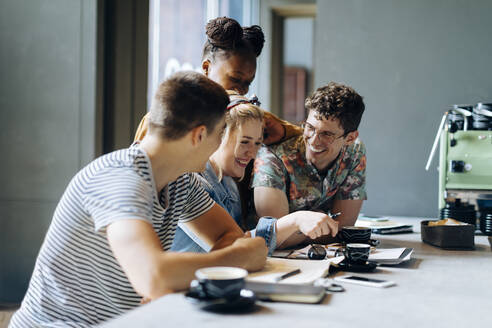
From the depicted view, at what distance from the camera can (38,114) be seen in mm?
3312

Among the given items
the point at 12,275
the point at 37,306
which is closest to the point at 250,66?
the point at 37,306

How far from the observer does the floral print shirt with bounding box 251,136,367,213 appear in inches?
83.9

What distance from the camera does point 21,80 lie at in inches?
130

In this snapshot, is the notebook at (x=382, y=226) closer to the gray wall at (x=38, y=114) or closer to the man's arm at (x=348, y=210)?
the man's arm at (x=348, y=210)

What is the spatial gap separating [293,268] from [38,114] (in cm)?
244

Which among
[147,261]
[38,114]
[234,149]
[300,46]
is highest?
[300,46]

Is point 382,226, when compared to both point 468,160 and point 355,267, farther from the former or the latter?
point 355,267

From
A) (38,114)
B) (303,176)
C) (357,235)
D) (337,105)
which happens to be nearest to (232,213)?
(303,176)

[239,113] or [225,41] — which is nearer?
[239,113]

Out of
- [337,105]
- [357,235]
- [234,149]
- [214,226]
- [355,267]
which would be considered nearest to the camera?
[355,267]

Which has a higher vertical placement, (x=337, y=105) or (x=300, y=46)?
(x=300, y=46)

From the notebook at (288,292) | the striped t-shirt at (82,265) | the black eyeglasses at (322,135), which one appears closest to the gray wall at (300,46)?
the black eyeglasses at (322,135)

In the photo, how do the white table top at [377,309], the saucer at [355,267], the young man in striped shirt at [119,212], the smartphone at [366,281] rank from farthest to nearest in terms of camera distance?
the saucer at [355,267], the smartphone at [366,281], the young man in striped shirt at [119,212], the white table top at [377,309]

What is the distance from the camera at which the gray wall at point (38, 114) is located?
127 inches
